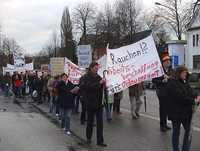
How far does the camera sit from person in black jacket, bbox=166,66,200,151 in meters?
9.09

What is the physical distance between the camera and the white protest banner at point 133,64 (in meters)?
13.1

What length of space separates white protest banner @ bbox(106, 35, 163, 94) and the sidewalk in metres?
1.19

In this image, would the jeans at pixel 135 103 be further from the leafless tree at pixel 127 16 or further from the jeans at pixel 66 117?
the leafless tree at pixel 127 16

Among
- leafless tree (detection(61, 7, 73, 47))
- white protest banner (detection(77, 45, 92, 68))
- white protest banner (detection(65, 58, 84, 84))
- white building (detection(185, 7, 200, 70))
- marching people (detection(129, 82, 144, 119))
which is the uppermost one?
leafless tree (detection(61, 7, 73, 47))

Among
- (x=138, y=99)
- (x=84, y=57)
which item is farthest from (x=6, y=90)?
(x=138, y=99)

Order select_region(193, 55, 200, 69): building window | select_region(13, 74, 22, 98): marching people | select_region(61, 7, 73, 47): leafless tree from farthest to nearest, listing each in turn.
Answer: select_region(61, 7, 73, 47): leafless tree
select_region(193, 55, 200, 69): building window
select_region(13, 74, 22, 98): marching people

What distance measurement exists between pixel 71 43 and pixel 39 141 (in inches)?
3629

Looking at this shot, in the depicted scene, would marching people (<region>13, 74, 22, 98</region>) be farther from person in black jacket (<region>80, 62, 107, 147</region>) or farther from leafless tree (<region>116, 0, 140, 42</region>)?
leafless tree (<region>116, 0, 140, 42</region>)

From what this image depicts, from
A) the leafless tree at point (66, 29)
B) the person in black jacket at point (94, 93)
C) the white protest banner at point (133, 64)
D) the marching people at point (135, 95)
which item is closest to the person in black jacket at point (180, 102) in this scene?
the person in black jacket at point (94, 93)

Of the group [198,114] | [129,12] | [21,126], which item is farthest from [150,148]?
[129,12]

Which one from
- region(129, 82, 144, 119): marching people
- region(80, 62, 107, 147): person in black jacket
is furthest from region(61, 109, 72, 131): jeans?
region(129, 82, 144, 119): marching people

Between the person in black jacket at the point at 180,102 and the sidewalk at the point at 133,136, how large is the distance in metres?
1.30

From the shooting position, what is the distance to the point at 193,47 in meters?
81.9

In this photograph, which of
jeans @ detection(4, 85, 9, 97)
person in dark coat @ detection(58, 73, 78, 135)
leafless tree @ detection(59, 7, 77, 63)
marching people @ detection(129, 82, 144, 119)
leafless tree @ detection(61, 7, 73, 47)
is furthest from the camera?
leafless tree @ detection(61, 7, 73, 47)
